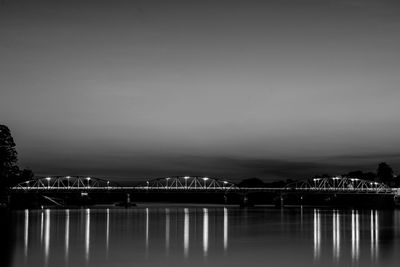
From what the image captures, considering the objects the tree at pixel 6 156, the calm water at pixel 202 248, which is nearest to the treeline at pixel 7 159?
the tree at pixel 6 156

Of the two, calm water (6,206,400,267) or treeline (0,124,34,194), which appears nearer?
calm water (6,206,400,267)

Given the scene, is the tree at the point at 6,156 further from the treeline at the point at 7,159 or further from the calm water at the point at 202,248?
the calm water at the point at 202,248

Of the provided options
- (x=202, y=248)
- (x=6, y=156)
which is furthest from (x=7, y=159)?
(x=202, y=248)

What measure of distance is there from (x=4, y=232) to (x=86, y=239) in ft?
32.9

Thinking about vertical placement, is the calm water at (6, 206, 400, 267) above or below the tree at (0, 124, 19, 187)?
below

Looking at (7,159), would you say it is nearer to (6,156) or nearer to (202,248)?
(6,156)

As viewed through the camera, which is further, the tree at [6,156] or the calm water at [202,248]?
the tree at [6,156]

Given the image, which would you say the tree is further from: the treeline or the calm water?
the calm water

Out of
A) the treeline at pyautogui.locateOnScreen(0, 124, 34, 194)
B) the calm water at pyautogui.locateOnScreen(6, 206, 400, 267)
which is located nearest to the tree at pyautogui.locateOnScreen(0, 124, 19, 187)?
the treeline at pyautogui.locateOnScreen(0, 124, 34, 194)

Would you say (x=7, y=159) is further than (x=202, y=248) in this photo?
Yes

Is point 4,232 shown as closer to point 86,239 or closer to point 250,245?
point 86,239

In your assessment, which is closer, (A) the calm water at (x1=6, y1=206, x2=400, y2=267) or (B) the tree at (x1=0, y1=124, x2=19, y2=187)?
(A) the calm water at (x1=6, y1=206, x2=400, y2=267)

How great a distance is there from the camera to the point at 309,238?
63.4 meters

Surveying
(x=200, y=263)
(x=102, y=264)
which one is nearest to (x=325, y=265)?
(x=200, y=263)
